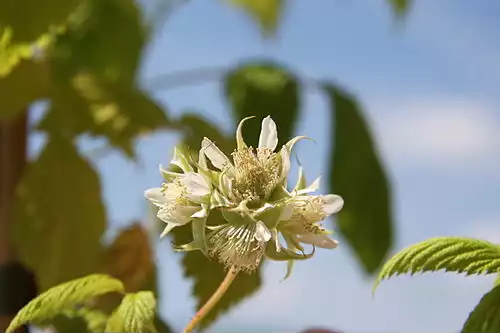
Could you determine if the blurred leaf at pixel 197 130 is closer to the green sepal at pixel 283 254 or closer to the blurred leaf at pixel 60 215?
the blurred leaf at pixel 60 215

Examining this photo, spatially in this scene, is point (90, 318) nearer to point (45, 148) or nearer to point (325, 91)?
point (45, 148)

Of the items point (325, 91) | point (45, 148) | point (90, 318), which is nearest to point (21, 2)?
point (45, 148)

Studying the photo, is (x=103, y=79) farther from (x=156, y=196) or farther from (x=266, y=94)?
(x=156, y=196)

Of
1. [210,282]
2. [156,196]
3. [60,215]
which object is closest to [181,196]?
[156,196]

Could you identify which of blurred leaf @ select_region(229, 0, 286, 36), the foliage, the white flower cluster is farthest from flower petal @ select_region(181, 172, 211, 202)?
blurred leaf @ select_region(229, 0, 286, 36)

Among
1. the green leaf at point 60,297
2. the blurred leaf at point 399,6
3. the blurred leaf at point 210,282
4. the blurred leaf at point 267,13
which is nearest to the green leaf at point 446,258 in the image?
the green leaf at point 60,297
